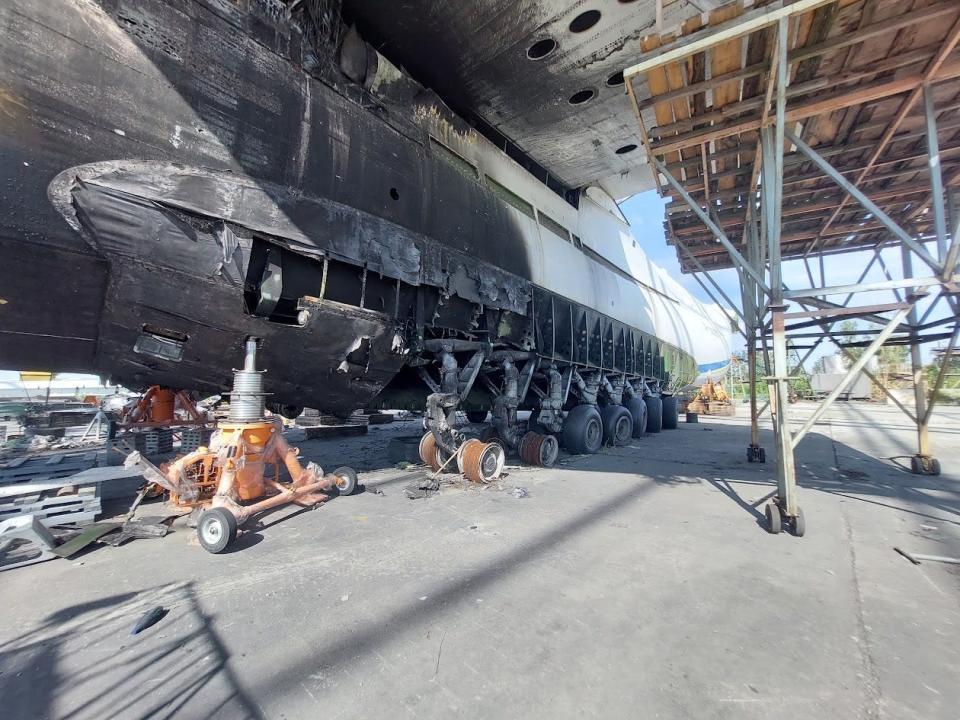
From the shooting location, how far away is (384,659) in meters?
2.40

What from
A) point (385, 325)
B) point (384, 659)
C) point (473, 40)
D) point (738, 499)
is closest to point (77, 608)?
point (384, 659)

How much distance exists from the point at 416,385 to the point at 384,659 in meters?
5.83

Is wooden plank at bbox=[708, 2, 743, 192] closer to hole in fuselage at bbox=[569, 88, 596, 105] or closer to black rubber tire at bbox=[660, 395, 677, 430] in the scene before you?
hole in fuselage at bbox=[569, 88, 596, 105]

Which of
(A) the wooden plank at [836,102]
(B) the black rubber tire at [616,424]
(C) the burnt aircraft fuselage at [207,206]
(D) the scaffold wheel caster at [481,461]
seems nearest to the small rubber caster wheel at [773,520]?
(D) the scaffold wheel caster at [481,461]

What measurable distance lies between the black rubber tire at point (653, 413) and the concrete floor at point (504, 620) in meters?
10.1

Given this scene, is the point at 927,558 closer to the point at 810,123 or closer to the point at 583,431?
the point at 810,123

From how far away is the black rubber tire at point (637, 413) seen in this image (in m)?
13.7

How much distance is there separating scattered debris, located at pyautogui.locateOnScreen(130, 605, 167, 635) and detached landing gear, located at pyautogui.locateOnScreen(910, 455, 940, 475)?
1043cm

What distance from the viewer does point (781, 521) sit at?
14.8 feet

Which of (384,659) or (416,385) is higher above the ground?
(416,385)

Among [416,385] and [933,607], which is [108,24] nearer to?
[416,385]

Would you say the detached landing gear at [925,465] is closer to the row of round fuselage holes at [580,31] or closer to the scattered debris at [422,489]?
the scattered debris at [422,489]

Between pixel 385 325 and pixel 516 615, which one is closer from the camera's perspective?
pixel 516 615

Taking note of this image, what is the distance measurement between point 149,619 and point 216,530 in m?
1.18
